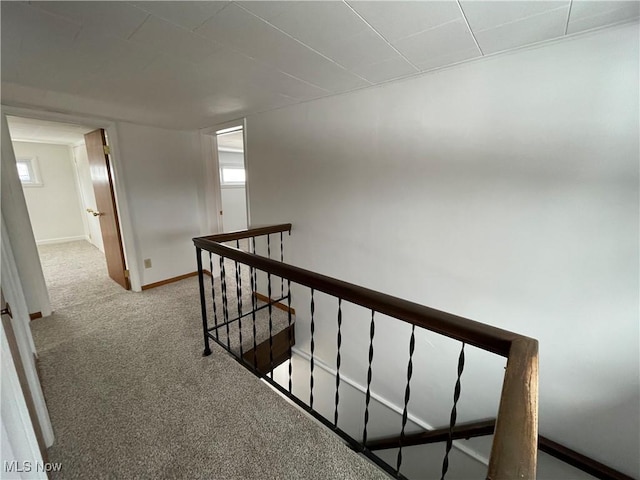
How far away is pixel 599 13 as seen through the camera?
1.08 metres

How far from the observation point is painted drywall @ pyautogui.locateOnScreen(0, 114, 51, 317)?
228 centimetres

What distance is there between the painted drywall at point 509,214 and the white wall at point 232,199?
371cm

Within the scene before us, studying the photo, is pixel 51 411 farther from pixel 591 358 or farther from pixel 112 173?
pixel 591 358

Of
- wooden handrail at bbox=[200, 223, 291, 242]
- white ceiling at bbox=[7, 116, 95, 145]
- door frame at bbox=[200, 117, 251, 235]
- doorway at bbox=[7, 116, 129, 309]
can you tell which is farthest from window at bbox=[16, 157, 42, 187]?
wooden handrail at bbox=[200, 223, 291, 242]

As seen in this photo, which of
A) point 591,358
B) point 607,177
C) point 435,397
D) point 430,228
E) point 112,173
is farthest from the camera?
point 112,173

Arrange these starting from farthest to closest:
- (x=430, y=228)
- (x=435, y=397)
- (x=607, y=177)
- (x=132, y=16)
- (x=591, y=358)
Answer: (x=435, y=397) → (x=430, y=228) → (x=591, y=358) → (x=607, y=177) → (x=132, y=16)

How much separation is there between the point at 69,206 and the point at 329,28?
699 cm

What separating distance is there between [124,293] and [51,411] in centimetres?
184

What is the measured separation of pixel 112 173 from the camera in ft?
9.61

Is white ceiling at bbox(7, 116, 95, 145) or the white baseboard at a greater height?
white ceiling at bbox(7, 116, 95, 145)

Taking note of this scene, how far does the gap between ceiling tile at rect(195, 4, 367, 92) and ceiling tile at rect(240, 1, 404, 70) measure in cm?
6

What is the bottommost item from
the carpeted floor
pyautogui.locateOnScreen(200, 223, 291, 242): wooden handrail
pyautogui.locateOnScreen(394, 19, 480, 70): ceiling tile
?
the carpeted floor

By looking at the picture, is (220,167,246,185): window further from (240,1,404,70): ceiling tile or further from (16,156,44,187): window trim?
(240,1,404,70): ceiling tile

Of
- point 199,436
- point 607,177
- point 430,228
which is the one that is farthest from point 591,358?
point 199,436
